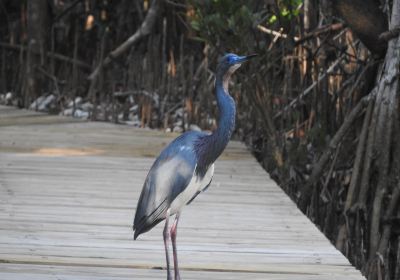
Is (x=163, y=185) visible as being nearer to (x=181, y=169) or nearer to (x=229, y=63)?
(x=181, y=169)

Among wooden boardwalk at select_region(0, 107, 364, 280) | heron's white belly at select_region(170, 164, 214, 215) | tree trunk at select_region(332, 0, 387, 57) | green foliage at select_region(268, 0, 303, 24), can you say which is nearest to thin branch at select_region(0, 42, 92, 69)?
wooden boardwalk at select_region(0, 107, 364, 280)

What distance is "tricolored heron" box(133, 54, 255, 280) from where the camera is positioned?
3240mm

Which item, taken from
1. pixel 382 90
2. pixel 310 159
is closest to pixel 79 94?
pixel 310 159

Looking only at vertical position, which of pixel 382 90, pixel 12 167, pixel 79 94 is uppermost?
pixel 382 90

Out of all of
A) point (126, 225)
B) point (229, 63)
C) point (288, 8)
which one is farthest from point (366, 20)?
point (229, 63)

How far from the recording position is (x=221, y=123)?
10.9 ft

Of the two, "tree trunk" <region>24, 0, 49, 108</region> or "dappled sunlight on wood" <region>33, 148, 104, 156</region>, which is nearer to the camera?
"dappled sunlight on wood" <region>33, 148, 104, 156</region>

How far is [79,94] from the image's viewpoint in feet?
32.9

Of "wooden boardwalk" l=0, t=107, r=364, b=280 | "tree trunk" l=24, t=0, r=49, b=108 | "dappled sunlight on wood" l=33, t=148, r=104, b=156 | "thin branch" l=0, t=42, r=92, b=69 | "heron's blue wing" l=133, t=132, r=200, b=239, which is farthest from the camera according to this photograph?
"thin branch" l=0, t=42, r=92, b=69

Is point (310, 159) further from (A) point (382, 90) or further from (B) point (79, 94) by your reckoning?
(B) point (79, 94)

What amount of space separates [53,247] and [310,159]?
9.16ft

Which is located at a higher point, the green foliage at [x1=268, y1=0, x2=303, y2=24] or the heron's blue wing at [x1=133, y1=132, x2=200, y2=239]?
the green foliage at [x1=268, y1=0, x2=303, y2=24]

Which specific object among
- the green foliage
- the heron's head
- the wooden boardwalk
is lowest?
the wooden boardwalk

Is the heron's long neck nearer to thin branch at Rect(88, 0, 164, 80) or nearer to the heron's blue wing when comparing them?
the heron's blue wing
